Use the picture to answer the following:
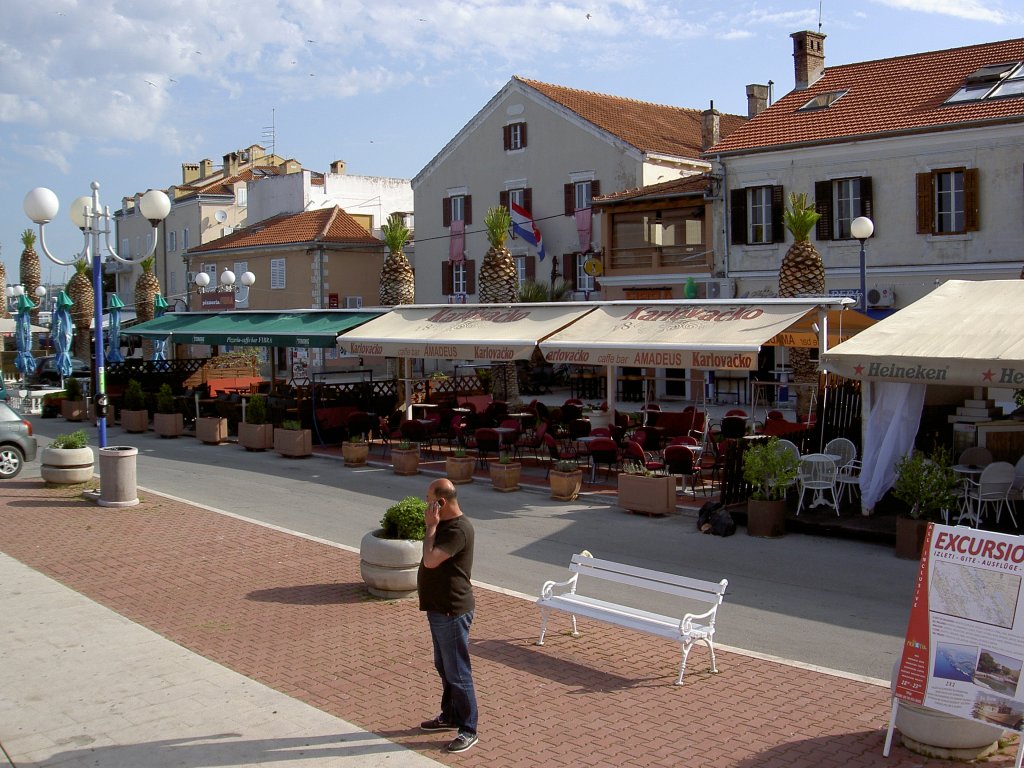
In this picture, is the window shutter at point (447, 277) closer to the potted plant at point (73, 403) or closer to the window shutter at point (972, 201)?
the potted plant at point (73, 403)

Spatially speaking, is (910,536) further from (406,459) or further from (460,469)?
(406,459)

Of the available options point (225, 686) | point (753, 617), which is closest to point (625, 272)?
point (753, 617)

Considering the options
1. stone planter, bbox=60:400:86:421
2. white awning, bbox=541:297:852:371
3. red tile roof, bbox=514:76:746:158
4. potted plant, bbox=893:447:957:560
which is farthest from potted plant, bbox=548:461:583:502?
red tile roof, bbox=514:76:746:158

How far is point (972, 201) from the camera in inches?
998

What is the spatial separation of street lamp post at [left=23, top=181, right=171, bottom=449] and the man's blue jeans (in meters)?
8.89

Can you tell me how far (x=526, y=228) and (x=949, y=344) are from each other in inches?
1107

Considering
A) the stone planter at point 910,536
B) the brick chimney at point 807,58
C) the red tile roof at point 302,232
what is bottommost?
the stone planter at point 910,536

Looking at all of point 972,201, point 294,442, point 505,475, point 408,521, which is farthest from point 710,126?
point 408,521

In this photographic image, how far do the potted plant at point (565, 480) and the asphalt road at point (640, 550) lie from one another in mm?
210

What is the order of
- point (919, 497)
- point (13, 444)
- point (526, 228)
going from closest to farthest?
point (919, 497), point (13, 444), point (526, 228)

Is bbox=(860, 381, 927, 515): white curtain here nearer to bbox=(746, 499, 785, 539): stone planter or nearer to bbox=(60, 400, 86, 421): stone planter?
bbox=(746, 499, 785, 539): stone planter

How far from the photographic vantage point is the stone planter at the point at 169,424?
77.4ft

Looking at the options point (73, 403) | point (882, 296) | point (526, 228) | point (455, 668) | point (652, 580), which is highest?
point (526, 228)

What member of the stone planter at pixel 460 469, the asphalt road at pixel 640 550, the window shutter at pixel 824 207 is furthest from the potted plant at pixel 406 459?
the window shutter at pixel 824 207
